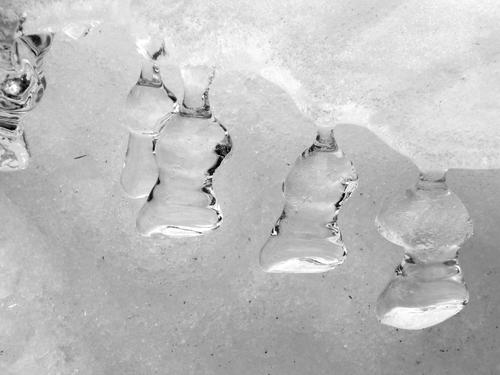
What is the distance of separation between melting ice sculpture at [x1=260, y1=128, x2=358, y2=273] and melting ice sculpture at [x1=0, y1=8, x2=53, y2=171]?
303 mm

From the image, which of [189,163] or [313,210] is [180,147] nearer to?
[189,163]

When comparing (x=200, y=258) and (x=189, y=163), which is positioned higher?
(x=189, y=163)

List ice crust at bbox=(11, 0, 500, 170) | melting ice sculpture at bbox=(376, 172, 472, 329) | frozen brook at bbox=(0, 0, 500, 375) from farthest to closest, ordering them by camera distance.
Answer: frozen brook at bbox=(0, 0, 500, 375), melting ice sculpture at bbox=(376, 172, 472, 329), ice crust at bbox=(11, 0, 500, 170)

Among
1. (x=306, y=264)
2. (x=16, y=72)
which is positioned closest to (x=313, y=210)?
(x=306, y=264)

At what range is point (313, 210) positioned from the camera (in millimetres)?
784

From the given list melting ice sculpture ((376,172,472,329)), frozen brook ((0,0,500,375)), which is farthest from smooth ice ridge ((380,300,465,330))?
frozen brook ((0,0,500,375))

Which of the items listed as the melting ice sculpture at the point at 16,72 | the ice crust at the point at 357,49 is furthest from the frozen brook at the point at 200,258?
the ice crust at the point at 357,49

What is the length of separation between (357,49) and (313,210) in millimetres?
185

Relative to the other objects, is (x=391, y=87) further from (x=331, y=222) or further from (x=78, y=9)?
(x=78, y=9)

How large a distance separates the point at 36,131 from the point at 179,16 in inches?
21.1

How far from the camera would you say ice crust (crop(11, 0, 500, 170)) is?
67 centimetres

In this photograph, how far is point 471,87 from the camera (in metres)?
0.71

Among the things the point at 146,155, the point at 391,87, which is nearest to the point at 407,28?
the point at 391,87

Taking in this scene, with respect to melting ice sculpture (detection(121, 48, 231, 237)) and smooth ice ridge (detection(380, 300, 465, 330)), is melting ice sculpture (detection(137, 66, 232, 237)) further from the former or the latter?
smooth ice ridge (detection(380, 300, 465, 330))
